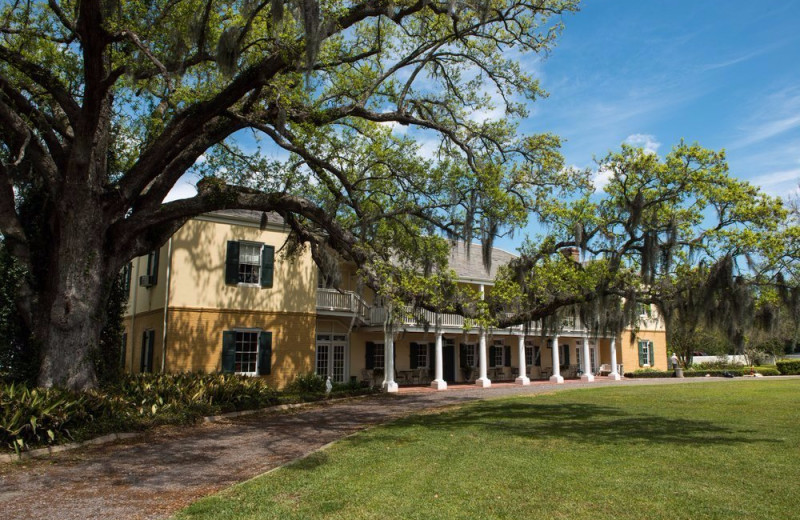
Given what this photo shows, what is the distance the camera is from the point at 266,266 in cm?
2006

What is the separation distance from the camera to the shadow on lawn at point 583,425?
9.62 meters

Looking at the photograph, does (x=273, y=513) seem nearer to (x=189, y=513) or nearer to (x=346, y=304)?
(x=189, y=513)

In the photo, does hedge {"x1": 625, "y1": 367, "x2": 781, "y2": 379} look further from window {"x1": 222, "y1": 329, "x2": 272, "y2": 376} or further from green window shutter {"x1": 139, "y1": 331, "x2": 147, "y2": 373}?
green window shutter {"x1": 139, "y1": 331, "x2": 147, "y2": 373}

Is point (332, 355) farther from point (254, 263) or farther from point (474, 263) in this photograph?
point (474, 263)

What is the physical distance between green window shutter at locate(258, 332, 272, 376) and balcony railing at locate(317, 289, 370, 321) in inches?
98.9

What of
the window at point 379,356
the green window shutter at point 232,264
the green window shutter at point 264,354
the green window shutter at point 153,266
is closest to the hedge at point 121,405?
the green window shutter at point 264,354

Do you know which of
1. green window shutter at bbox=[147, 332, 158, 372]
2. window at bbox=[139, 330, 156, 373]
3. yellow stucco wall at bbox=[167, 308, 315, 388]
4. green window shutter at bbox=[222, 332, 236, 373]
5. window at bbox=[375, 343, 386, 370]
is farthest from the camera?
window at bbox=[375, 343, 386, 370]

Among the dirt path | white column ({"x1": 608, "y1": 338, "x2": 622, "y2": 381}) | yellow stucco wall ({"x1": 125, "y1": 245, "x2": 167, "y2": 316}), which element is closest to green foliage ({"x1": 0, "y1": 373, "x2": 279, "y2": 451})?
the dirt path

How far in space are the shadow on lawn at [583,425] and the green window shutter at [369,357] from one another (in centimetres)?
981

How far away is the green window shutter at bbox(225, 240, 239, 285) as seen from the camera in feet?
63.5

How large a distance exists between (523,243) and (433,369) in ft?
44.3

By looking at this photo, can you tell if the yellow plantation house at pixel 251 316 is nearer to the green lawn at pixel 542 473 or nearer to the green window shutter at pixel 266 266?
the green window shutter at pixel 266 266

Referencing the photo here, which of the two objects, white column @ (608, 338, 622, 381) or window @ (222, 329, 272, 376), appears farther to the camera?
white column @ (608, 338, 622, 381)

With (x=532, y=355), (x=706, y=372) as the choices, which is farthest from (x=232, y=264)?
(x=706, y=372)
